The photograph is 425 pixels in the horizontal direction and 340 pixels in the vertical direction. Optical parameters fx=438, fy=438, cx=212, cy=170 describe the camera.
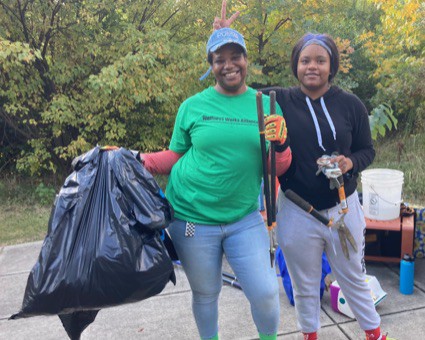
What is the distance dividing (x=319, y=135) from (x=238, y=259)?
72cm

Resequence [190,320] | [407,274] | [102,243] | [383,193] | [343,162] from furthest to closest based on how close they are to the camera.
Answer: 1. [383,193]
2. [407,274]
3. [190,320]
4. [343,162]
5. [102,243]

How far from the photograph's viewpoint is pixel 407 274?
3.21 metres

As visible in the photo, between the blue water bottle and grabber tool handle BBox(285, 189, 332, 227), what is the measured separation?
1383 millimetres

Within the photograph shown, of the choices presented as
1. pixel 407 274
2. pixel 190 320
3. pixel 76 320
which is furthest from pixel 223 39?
pixel 407 274

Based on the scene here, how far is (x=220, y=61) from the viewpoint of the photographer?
2078mm

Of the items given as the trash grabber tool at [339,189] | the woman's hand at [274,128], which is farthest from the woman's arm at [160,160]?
the trash grabber tool at [339,189]

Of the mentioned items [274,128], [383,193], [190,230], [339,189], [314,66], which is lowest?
[383,193]

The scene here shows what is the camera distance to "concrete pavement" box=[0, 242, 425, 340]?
9.34 feet

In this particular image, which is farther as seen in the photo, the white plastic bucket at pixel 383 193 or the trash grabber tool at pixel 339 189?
the white plastic bucket at pixel 383 193

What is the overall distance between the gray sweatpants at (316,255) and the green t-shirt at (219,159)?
26 cm

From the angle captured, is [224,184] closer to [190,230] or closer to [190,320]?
[190,230]

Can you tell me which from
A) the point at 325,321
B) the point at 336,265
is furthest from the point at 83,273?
the point at 325,321

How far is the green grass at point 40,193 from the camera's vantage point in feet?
16.7

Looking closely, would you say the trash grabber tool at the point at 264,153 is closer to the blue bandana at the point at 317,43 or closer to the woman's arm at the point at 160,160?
the blue bandana at the point at 317,43
